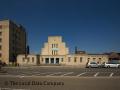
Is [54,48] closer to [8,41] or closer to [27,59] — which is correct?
[27,59]

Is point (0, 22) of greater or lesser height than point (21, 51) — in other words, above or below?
above

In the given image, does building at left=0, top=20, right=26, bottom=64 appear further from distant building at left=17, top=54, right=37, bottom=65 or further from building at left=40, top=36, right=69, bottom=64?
building at left=40, top=36, right=69, bottom=64

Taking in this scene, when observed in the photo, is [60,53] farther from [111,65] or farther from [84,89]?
[84,89]

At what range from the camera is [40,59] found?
Answer: 10275 cm

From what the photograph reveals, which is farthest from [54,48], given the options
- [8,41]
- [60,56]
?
[8,41]

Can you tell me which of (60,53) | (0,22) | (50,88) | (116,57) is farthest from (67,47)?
(50,88)

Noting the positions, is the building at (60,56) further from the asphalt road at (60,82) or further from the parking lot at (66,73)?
the asphalt road at (60,82)

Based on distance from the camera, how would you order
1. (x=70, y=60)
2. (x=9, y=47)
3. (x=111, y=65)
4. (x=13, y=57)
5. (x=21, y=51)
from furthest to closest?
1. (x=21, y=51)
2. (x=13, y=57)
3. (x=9, y=47)
4. (x=70, y=60)
5. (x=111, y=65)

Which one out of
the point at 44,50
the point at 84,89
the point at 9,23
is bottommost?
the point at 84,89

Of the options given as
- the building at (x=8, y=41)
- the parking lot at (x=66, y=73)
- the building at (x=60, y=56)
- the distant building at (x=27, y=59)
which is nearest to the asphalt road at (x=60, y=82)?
the parking lot at (x=66, y=73)

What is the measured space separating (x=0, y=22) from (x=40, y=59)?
73.1 feet

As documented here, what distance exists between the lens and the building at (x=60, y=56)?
314 ft

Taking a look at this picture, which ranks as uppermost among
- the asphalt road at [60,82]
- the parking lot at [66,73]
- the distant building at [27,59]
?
the distant building at [27,59]

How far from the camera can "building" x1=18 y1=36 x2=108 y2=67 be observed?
9575cm
